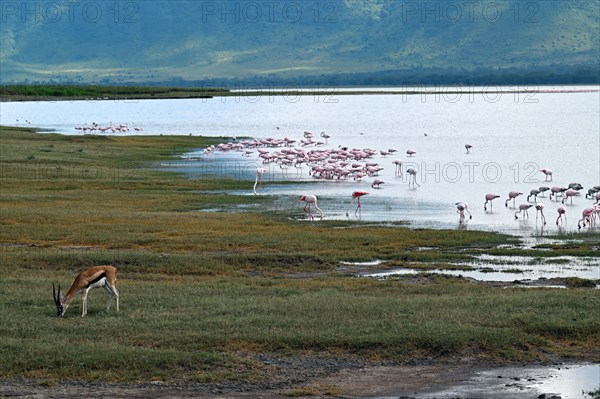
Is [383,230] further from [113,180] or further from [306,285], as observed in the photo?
[113,180]

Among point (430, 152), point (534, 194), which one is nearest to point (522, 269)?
point (534, 194)

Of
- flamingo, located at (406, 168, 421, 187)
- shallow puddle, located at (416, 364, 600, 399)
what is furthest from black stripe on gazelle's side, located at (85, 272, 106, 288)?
flamingo, located at (406, 168, 421, 187)

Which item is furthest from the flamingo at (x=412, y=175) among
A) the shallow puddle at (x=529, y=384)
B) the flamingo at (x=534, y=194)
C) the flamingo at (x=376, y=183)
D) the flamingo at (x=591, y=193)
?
the shallow puddle at (x=529, y=384)

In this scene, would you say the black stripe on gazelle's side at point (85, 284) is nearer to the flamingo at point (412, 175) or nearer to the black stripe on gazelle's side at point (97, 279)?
the black stripe on gazelle's side at point (97, 279)

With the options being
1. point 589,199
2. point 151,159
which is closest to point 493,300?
point 589,199

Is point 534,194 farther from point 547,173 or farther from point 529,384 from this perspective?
point 529,384

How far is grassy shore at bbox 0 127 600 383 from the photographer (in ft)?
47.0

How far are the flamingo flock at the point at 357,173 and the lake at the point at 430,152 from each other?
0.99 ft

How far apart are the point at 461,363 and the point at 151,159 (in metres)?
37.3

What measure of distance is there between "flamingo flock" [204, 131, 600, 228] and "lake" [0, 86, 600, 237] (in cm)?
30

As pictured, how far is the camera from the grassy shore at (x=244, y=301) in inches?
564

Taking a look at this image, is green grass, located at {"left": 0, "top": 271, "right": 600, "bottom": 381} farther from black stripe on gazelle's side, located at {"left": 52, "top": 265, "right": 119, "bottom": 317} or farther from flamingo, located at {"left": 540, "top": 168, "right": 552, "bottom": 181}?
flamingo, located at {"left": 540, "top": 168, "right": 552, "bottom": 181}

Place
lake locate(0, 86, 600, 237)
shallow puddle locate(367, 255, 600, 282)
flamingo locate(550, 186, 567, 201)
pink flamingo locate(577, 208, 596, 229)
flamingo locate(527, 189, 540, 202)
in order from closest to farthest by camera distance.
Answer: shallow puddle locate(367, 255, 600, 282) → pink flamingo locate(577, 208, 596, 229) → lake locate(0, 86, 600, 237) → flamingo locate(527, 189, 540, 202) → flamingo locate(550, 186, 567, 201)

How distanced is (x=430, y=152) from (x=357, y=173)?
62.1ft
